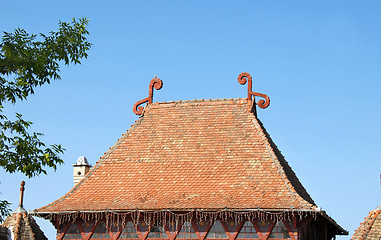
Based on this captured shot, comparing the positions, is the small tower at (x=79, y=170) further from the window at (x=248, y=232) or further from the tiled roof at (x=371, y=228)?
the tiled roof at (x=371, y=228)

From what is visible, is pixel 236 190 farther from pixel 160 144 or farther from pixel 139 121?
pixel 139 121

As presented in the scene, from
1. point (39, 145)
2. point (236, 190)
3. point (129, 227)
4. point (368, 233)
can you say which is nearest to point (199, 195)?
point (236, 190)

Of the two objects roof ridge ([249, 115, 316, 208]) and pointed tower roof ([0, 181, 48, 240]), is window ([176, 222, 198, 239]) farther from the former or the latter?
pointed tower roof ([0, 181, 48, 240])

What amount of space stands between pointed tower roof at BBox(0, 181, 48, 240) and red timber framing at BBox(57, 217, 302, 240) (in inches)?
71.9

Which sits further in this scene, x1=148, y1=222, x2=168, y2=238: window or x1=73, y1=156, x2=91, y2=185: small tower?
x1=73, y1=156, x2=91, y2=185: small tower

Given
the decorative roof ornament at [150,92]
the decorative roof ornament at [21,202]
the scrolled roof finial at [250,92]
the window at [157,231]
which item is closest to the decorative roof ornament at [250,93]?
the scrolled roof finial at [250,92]

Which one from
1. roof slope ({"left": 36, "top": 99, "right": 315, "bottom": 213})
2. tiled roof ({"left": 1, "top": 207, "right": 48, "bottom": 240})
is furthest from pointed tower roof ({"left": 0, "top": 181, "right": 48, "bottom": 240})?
roof slope ({"left": 36, "top": 99, "right": 315, "bottom": 213})

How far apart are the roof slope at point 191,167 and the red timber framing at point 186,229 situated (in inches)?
23.5

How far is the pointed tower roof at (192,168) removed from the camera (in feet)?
58.7

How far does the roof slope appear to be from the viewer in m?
18.0

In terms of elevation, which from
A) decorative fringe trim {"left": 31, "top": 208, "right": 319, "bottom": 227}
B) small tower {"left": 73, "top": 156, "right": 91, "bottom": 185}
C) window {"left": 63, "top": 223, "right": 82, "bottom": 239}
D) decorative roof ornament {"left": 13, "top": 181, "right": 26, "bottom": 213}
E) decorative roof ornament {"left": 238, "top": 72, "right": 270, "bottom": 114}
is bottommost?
window {"left": 63, "top": 223, "right": 82, "bottom": 239}

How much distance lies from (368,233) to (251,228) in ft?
10.6

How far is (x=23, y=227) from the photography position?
20.4 meters

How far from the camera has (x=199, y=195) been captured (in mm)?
18250
